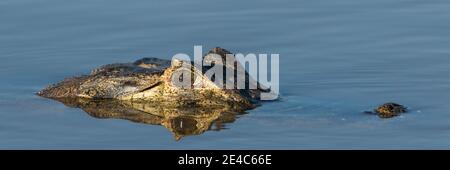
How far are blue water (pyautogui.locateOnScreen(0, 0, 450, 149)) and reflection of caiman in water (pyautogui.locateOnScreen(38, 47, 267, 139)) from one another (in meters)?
0.22

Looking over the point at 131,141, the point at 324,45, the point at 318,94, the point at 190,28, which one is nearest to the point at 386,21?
the point at 324,45

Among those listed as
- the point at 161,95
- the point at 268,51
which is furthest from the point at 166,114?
the point at 268,51

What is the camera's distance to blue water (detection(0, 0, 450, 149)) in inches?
433

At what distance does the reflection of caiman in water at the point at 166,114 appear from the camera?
1145cm

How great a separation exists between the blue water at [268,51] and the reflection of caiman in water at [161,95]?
22 cm

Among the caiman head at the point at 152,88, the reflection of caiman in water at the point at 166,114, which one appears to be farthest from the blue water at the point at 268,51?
the caiman head at the point at 152,88

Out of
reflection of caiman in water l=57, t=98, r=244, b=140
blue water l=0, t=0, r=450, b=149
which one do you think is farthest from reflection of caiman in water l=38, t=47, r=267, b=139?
blue water l=0, t=0, r=450, b=149

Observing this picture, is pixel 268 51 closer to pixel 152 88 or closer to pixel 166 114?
pixel 152 88

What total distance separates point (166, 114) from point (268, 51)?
12.3 feet

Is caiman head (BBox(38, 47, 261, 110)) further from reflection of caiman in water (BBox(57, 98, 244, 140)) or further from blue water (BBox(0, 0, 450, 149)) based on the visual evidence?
blue water (BBox(0, 0, 450, 149))

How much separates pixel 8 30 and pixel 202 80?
553 cm

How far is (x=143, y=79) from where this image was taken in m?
12.2

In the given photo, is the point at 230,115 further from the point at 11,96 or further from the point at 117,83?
the point at 11,96

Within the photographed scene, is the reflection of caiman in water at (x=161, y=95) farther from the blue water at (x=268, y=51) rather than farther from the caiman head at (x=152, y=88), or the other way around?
the blue water at (x=268, y=51)
